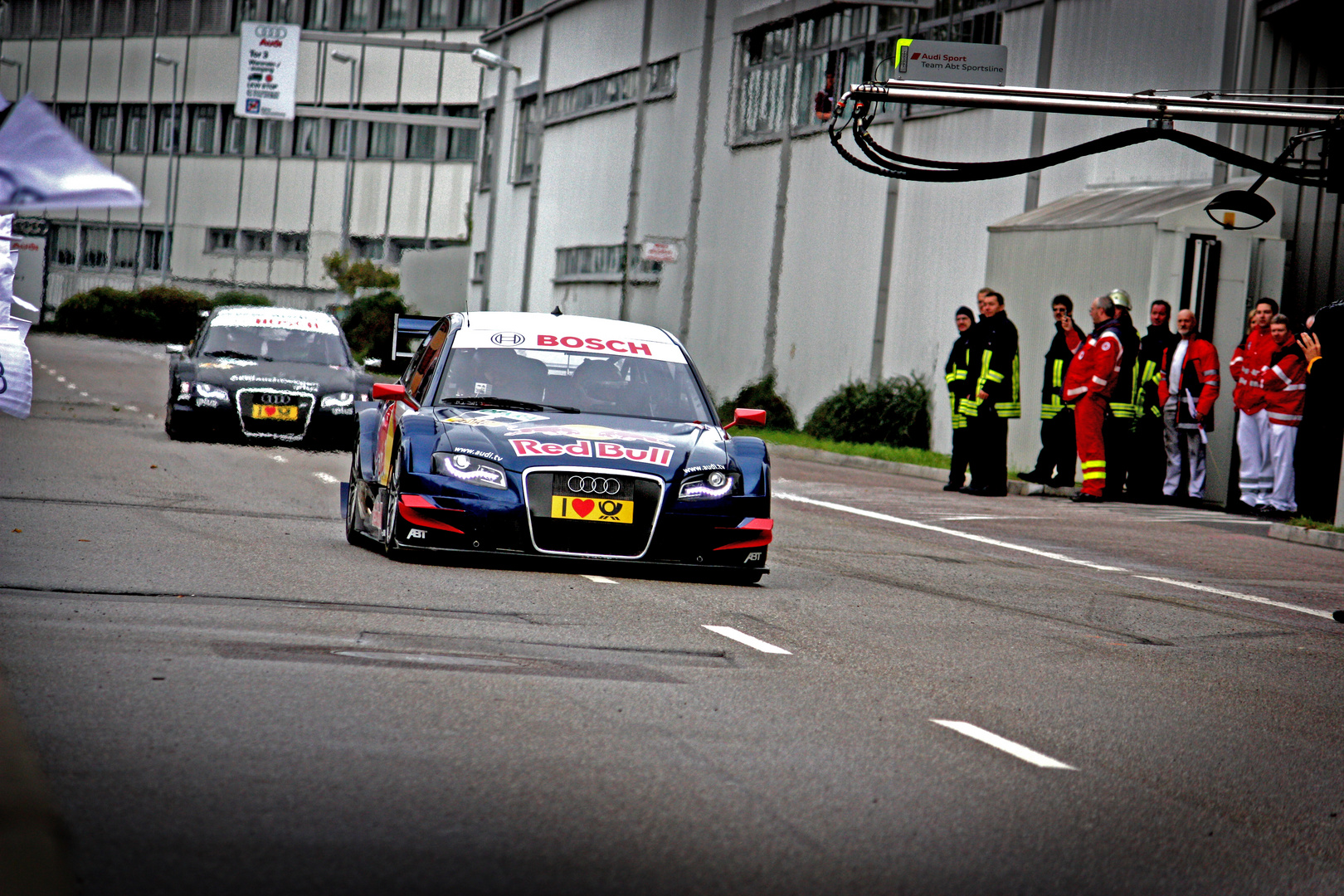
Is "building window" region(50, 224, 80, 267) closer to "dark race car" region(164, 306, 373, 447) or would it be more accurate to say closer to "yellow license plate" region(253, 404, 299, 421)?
"dark race car" region(164, 306, 373, 447)

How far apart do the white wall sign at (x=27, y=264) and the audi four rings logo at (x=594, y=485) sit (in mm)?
3069

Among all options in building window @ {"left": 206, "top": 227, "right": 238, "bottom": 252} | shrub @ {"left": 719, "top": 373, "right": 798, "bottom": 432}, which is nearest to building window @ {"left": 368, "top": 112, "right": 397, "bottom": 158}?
building window @ {"left": 206, "top": 227, "right": 238, "bottom": 252}

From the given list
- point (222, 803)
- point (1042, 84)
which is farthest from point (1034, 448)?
point (222, 803)

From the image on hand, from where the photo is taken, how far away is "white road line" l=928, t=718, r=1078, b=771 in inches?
261

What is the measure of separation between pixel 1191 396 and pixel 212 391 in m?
10.5

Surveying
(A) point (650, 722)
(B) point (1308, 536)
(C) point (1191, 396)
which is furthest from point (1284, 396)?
(A) point (650, 722)

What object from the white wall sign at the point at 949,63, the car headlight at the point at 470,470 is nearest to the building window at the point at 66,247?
the white wall sign at the point at 949,63

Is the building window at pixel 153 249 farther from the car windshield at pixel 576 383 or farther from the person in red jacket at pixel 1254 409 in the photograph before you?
the car windshield at pixel 576 383

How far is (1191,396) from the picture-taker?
20.8 m

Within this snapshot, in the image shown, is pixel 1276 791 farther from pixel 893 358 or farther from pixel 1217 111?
pixel 893 358

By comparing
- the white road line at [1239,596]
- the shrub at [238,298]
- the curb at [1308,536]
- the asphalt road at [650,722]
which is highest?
the shrub at [238,298]

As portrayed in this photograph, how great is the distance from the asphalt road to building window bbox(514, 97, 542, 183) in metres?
43.2

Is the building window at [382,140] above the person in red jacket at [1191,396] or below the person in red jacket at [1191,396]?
above

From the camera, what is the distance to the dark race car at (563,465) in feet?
35.6
